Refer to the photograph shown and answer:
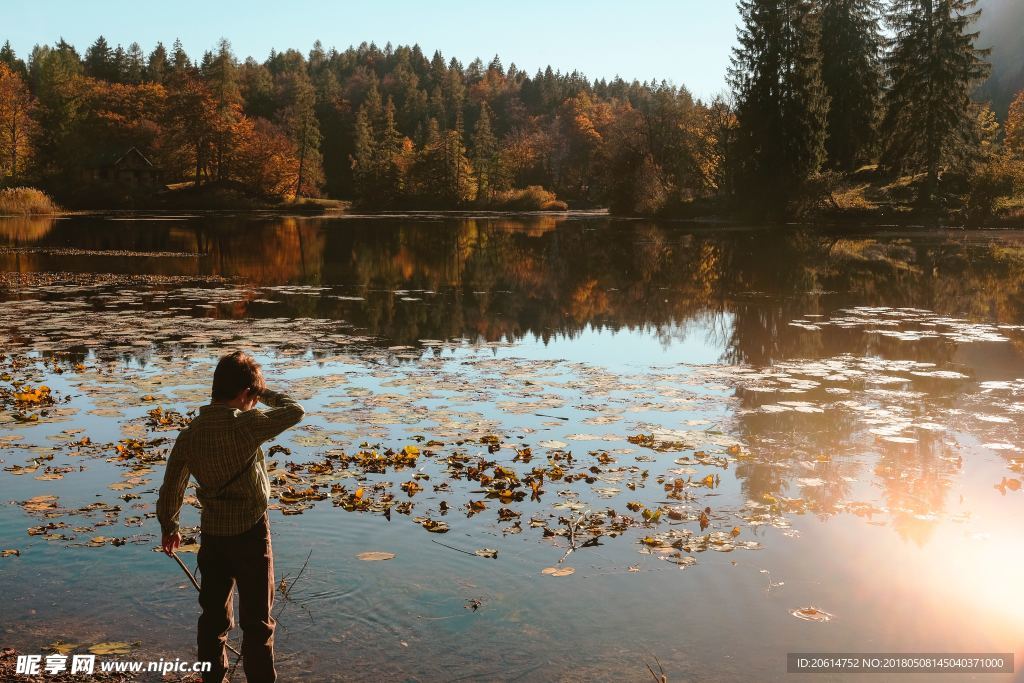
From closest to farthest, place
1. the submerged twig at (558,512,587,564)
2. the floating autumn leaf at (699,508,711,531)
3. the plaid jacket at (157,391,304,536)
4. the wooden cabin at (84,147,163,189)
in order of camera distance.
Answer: the plaid jacket at (157,391,304,536), the submerged twig at (558,512,587,564), the floating autumn leaf at (699,508,711,531), the wooden cabin at (84,147,163,189)

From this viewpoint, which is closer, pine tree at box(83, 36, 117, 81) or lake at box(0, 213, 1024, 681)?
lake at box(0, 213, 1024, 681)

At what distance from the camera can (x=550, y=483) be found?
29.8ft

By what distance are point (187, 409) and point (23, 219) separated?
67874 mm

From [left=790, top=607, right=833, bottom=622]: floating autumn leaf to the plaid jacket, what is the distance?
377 centimetres

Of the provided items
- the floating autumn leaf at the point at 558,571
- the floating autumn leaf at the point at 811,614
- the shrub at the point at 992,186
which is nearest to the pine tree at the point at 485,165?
the shrub at the point at 992,186

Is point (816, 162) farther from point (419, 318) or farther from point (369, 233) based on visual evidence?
point (419, 318)

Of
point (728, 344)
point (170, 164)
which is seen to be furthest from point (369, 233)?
point (170, 164)

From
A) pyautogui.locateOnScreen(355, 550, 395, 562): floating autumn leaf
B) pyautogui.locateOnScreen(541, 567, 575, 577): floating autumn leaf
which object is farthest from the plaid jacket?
pyautogui.locateOnScreen(541, 567, 575, 577): floating autumn leaf

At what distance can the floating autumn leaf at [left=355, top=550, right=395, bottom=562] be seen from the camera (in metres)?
7.16

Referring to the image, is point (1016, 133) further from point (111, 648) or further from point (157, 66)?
point (157, 66)

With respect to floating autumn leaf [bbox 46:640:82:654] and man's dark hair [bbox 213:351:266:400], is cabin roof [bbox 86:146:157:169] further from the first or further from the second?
man's dark hair [bbox 213:351:266:400]

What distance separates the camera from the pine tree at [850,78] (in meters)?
70.2

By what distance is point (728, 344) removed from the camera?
18.0m

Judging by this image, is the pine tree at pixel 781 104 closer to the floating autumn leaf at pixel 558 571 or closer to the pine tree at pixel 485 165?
the pine tree at pixel 485 165
